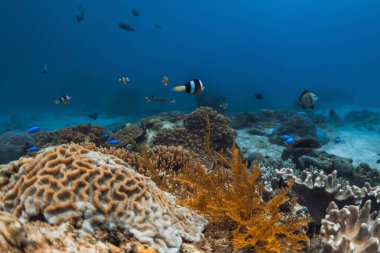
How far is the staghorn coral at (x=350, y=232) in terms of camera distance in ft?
8.18

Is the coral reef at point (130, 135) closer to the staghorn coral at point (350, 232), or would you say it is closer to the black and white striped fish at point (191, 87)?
the black and white striped fish at point (191, 87)

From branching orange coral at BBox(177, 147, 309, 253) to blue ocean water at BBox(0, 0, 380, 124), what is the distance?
225 ft

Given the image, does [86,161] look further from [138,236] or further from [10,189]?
[138,236]

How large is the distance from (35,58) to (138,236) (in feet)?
430

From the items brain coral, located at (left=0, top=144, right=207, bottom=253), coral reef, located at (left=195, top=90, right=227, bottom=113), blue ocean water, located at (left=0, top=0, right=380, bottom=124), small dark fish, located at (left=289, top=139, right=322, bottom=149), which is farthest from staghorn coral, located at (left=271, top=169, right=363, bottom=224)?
blue ocean water, located at (left=0, top=0, right=380, bottom=124)

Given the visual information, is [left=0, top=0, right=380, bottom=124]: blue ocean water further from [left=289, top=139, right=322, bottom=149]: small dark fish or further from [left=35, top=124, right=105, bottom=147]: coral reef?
[left=289, top=139, right=322, bottom=149]: small dark fish

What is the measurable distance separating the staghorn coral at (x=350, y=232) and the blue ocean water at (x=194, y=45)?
69.2m

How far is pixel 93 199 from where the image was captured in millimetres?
2904

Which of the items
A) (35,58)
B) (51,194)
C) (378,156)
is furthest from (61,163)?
(35,58)

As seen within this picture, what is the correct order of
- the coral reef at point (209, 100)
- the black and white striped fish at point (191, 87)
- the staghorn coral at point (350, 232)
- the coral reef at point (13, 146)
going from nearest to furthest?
the staghorn coral at point (350, 232) < the black and white striped fish at point (191, 87) < the coral reef at point (13, 146) < the coral reef at point (209, 100)

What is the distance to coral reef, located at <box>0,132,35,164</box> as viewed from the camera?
9.92 metres

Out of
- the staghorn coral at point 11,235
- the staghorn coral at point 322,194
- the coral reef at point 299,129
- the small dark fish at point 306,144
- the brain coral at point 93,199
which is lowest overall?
the coral reef at point 299,129

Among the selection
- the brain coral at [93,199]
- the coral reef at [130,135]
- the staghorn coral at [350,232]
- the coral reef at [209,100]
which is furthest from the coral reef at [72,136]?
the coral reef at [209,100]

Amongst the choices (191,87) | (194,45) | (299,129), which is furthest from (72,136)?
(194,45)
